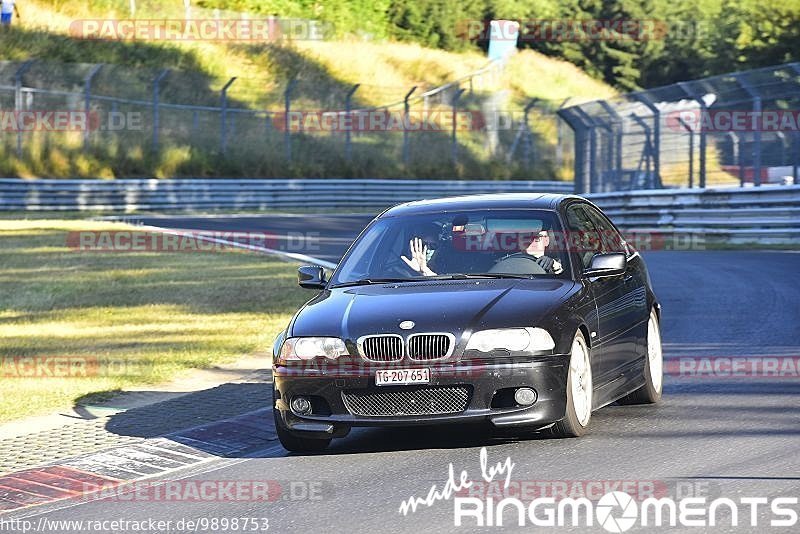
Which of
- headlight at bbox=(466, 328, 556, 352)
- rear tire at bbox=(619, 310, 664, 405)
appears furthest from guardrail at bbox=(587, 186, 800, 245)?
headlight at bbox=(466, 328, 556, 352)

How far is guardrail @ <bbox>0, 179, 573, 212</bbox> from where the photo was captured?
1492 inches

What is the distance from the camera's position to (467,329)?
8.38 m

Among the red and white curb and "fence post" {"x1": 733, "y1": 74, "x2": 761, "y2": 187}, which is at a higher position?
"fence post" {"x1": 733, "y1": 74, "x2": 761, "y2": 187}

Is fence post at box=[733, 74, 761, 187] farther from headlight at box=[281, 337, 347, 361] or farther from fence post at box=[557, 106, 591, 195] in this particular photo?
headlight at box=[281, 337, 347, 361]

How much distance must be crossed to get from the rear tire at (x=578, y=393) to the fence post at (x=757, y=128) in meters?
17.4

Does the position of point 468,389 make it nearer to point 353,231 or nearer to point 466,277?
point 466,277

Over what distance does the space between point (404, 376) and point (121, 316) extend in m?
8.71

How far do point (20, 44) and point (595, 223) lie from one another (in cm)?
4244

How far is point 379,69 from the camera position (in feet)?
198

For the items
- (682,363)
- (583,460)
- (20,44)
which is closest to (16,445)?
(583,460)

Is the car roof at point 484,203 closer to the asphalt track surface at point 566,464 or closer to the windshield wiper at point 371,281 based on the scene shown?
the windshield wiper at point 371,281

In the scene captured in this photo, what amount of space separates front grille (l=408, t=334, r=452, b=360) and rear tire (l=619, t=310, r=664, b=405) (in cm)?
218

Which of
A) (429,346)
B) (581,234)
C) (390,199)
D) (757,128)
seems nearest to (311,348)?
(429,346)

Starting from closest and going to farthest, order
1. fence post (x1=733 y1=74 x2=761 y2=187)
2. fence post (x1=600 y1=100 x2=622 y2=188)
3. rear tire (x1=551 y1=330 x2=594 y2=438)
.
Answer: rear tire (x1=551 y1=330 x2=594 y2=438), fence post (x1=733 y1=74 x2=761 y2=187), fence post (x1=600 y1=100 x2=622 y2=188)
